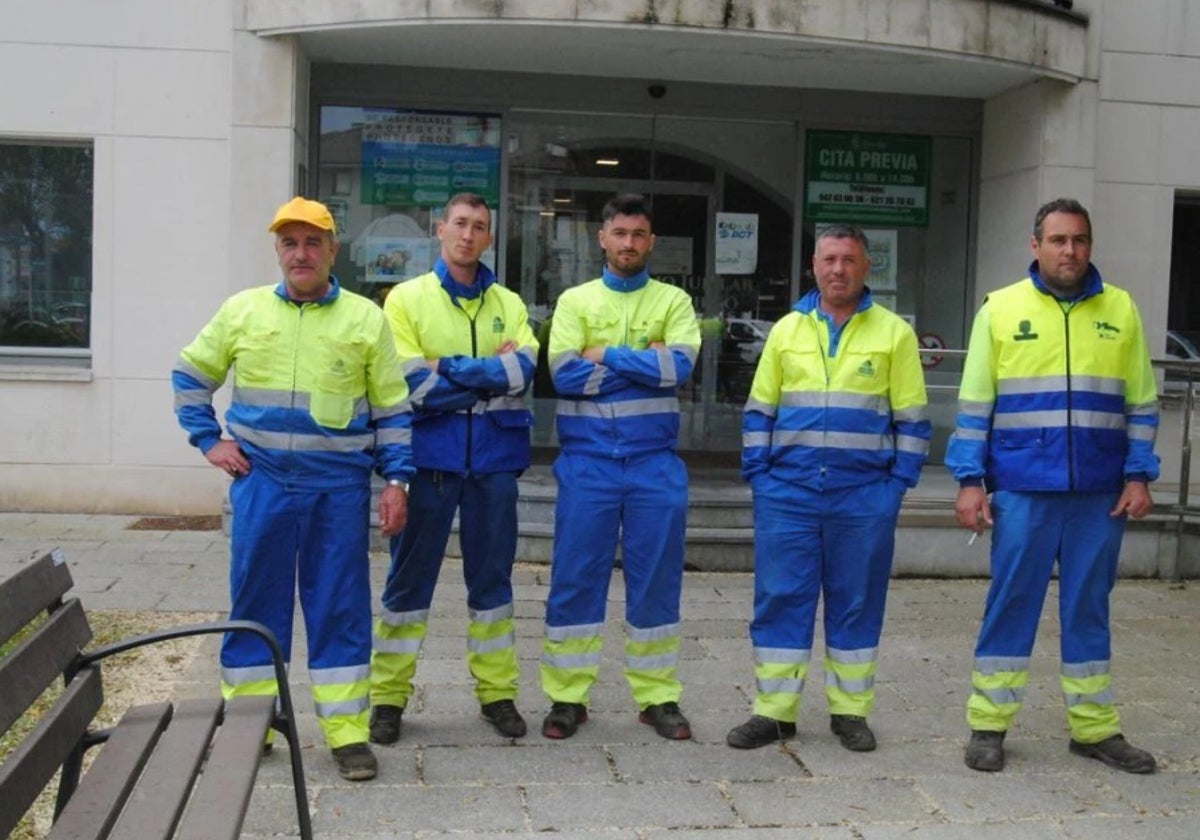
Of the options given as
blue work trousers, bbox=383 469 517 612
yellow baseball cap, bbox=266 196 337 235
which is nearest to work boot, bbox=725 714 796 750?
blue work trousers, bbox=383 469 517 612

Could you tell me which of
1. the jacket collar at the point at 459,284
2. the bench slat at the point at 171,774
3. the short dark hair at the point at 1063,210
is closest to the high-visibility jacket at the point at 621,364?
the jacket collar at the point at 459,284

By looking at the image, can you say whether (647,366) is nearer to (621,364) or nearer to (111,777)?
(621,364)

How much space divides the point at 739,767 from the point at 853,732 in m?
0.54

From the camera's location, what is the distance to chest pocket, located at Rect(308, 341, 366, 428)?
4.87 m

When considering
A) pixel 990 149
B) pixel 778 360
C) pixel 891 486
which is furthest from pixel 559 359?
pixel 990 149

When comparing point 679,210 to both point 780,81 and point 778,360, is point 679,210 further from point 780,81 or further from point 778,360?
point 778,360

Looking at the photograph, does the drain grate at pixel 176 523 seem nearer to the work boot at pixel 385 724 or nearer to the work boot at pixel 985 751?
the work boot at pixel 385 724

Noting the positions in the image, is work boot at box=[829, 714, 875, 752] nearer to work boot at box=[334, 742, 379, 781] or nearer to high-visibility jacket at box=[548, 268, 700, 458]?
high-visibility jacket at box=[548, 268, 700, 458]

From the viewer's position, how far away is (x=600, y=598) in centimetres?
549

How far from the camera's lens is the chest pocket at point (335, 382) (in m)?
4.87

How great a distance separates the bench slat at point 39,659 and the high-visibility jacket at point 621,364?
2.19 meters

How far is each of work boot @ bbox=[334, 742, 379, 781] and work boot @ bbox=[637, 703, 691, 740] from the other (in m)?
1.14

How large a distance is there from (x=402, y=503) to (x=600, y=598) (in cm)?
95

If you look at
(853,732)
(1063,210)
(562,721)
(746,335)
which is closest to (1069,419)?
(1063,210)
